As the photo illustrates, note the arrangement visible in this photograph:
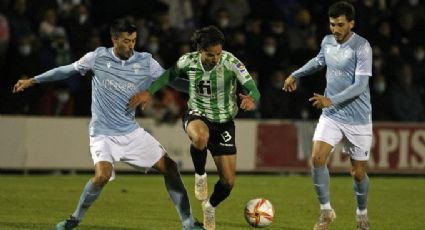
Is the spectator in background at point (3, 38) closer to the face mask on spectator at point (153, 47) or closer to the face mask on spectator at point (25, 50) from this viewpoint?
the face mask on spectator at point (25, 50)

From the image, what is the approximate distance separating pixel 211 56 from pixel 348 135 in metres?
1.84

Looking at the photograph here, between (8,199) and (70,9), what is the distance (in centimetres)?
654

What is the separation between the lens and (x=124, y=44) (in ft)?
33.1

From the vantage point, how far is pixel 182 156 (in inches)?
760

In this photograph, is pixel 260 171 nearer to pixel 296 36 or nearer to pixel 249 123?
pixel 249 123

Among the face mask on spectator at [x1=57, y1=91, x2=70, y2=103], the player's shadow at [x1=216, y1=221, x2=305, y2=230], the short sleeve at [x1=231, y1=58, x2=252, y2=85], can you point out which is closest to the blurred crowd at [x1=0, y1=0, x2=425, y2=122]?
the face mask on spectator at [x1=57, y1=91, x2=70, y2=103]

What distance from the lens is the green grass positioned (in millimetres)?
11709

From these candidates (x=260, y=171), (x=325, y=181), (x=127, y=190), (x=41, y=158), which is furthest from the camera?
(x=260, y=171)

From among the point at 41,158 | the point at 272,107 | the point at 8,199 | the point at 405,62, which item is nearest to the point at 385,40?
the point at 405,62

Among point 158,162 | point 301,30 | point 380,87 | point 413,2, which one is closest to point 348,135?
point 158,162

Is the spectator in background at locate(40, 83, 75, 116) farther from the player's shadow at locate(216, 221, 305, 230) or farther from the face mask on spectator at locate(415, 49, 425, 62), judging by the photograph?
the player's shadow at locate(216, 221, 305, 230)

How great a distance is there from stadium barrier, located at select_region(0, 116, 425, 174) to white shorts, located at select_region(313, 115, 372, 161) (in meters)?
8.26

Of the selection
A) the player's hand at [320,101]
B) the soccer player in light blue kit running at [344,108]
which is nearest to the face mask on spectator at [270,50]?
the soccer player in light blue kit running at [344,108]

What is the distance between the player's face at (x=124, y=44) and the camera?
10.0 m
